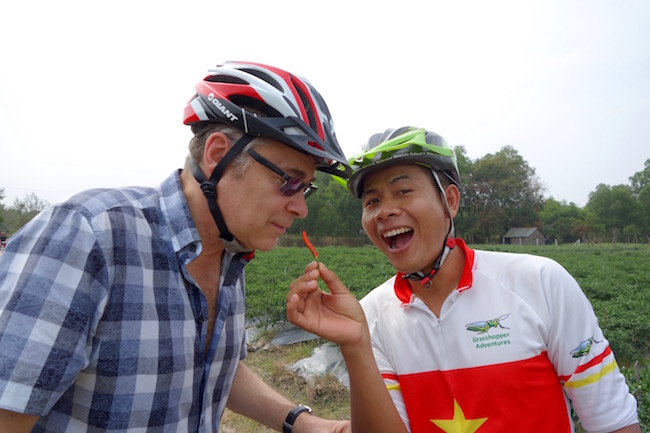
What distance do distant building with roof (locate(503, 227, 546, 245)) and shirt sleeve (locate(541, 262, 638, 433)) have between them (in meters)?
64.2

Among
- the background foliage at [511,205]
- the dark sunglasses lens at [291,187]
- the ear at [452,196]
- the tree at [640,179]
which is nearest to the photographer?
the dark sunglasses lens at [291,187]

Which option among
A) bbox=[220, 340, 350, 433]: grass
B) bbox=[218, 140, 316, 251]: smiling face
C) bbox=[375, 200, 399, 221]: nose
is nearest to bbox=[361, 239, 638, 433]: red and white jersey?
bbox=[375, 200, 399, 221]: nose

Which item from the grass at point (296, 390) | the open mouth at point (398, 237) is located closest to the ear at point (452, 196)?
the open mouth at point (398, 237)

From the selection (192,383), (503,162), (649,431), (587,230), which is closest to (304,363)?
(649,431)

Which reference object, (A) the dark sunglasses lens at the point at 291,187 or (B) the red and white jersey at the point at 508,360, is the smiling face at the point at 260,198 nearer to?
(A) the dark sunglasses lens at the point at 291,187

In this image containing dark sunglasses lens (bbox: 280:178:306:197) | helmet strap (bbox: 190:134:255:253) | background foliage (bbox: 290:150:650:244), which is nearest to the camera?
helmet strap (bbox: 190:134:255:253)

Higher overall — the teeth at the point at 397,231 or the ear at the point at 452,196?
the ear at the point at 452,196

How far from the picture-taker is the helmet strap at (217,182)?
6.37ft

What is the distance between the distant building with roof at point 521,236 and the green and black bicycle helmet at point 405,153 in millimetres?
64215

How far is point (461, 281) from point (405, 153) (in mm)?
855

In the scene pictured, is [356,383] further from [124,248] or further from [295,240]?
[295,240]

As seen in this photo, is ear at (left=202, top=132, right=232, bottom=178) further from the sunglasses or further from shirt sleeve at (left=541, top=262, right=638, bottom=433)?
shirt sleeve at (left=541, top=262, right=638, bottom=433)

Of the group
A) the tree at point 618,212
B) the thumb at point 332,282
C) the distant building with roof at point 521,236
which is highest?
the thumb at point 332,282

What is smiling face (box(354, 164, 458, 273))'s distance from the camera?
249cm
